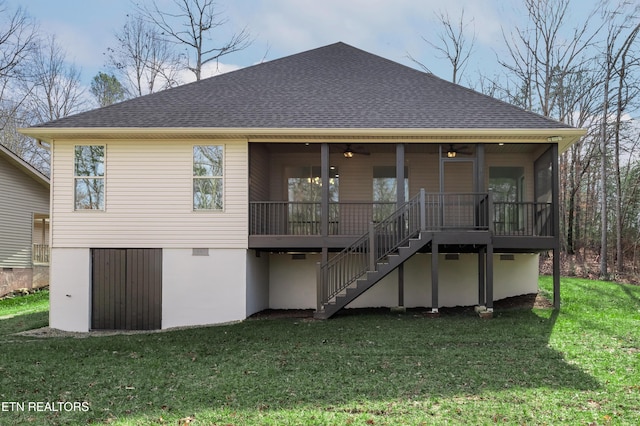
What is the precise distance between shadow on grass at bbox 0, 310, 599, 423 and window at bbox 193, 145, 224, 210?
9.58 ft

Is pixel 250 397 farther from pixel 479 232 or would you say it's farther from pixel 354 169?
pixel 354 169

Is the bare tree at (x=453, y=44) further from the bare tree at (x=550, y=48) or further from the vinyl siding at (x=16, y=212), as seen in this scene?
the vinyl siding at (x=16, y=212)

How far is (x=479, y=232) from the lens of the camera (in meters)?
11.1

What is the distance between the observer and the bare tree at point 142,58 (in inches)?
1032

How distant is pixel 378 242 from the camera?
38.1 feet

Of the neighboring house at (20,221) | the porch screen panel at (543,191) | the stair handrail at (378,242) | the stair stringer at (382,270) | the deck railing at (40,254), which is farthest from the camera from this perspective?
the deck railing at (40,254)

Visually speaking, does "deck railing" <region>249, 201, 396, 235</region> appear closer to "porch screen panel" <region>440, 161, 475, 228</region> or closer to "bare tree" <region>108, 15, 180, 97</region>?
"porch screen panel" <region>440, 161, 475, 228</region>

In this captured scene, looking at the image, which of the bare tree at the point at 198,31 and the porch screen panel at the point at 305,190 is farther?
the bare tree at the point at 198,31

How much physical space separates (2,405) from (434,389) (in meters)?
4.97

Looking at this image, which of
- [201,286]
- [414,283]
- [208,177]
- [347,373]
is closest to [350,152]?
[208,177]

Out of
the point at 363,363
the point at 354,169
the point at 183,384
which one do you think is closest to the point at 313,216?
the point at 354,169

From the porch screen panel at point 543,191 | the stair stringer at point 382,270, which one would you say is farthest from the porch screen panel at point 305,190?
the porch screen panel at point 543,191

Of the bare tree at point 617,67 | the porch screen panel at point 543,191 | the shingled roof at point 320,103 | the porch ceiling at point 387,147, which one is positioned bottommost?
the porch screen panel at point 543,191

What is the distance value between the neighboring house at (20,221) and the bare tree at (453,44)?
1785cm
